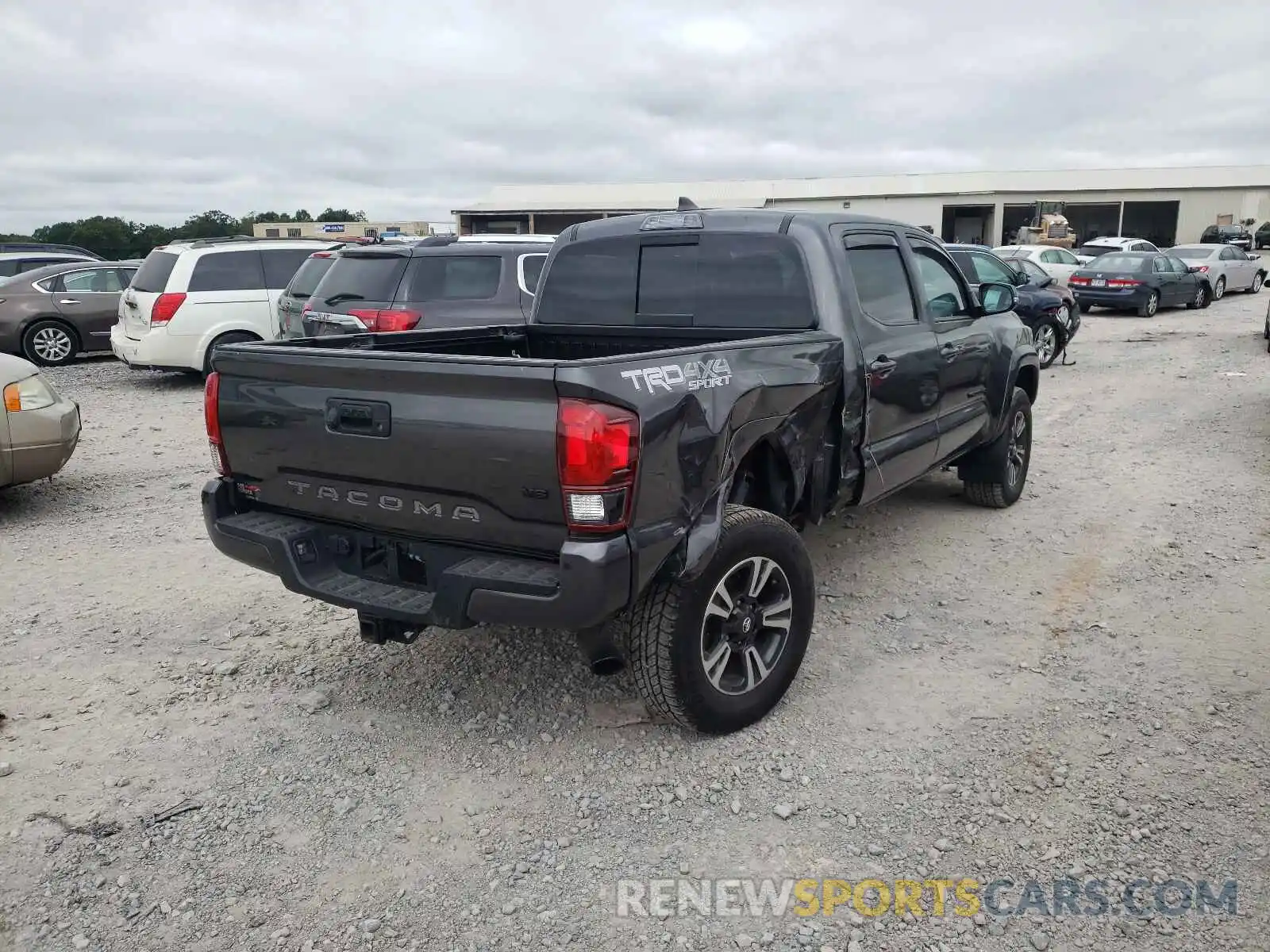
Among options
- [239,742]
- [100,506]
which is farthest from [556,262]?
[100,506]

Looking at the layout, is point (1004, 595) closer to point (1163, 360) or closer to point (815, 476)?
point (815, 476)

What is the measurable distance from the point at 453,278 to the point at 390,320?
31.7 inches

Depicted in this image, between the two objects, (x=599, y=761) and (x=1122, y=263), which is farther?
(x=1122, y=263)

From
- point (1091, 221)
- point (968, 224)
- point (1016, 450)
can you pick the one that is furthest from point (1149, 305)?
point (1091, 221)

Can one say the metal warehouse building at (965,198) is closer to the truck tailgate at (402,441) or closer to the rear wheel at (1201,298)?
the rear wheel at (1201,298)

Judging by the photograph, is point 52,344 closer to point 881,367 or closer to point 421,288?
point 421,288

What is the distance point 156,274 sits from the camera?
1190cm

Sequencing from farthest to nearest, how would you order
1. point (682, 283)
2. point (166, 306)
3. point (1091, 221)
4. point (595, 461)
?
1. point (1091, 221)
2. point (166, 306)
3. point (682, 283)
4. point (595, 461)

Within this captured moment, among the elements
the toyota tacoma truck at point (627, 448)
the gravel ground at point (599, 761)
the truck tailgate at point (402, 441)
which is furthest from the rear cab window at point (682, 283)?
the truck tailgate at point (402, 441)

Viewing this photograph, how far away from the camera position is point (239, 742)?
3.79 metres

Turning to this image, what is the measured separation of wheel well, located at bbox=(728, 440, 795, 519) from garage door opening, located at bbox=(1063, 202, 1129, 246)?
2237 inches

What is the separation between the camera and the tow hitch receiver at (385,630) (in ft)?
11.7

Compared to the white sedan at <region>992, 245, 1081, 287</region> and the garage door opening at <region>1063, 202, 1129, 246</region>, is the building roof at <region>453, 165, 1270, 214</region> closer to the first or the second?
the garage door opening at <region>1063, 202, 1129, 246</region>

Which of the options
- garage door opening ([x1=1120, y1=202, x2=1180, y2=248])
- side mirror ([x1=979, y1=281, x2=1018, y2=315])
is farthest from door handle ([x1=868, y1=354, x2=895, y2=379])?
garage door opening ([x1=1120, y1=202, x2=1180, y2=248])
